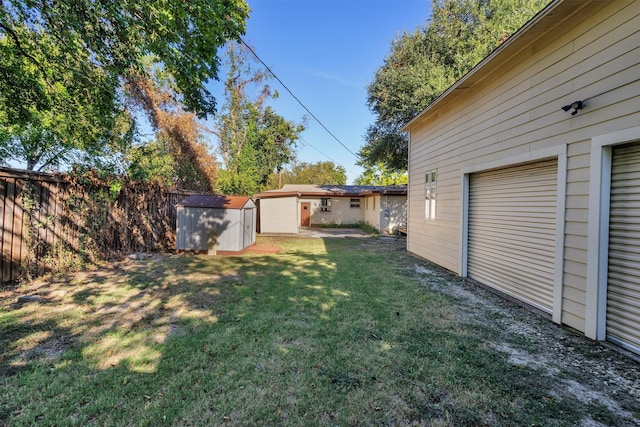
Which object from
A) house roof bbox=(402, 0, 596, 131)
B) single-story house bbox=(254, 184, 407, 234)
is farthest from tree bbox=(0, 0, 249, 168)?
single-story house bbox=(254, 184, 407, 234)

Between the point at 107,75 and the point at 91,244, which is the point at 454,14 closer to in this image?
the point at 107,75

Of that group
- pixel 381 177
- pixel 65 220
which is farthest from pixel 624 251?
pixel 381 177

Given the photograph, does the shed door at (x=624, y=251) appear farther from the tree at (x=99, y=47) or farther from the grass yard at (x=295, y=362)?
the tree at (x=99, y=47)

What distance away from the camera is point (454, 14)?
1291 cm

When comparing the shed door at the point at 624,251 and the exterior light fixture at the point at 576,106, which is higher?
the exterior light fixture at the point at 576,106

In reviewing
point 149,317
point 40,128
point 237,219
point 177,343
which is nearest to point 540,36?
point 177,343

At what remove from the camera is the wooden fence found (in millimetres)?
4895

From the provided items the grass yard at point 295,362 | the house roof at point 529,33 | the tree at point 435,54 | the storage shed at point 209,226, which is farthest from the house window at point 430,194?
the storage shed at point 209,226

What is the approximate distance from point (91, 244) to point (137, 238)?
1.67 meters

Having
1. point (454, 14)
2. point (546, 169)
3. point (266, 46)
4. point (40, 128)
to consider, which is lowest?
point (546, 169)

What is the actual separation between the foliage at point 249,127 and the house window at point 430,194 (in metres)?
14.7

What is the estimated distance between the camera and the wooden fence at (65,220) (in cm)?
489

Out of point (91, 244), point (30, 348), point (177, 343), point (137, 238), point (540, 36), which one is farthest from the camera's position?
point (137, 238)

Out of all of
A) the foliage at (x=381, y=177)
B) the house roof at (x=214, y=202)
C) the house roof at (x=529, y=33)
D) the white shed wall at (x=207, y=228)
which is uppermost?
the foliage at (x=381, y=177)
